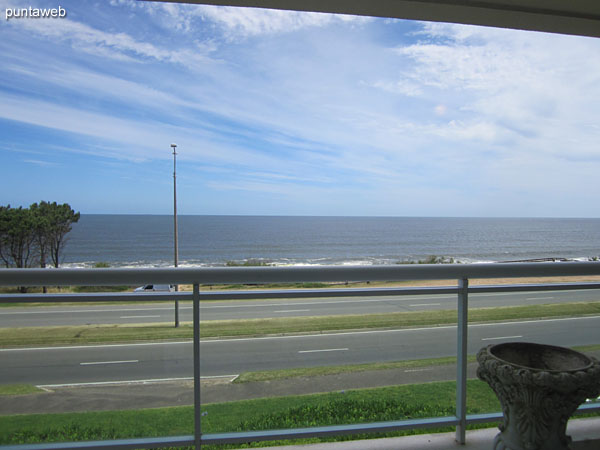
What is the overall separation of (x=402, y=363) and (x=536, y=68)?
5249cm

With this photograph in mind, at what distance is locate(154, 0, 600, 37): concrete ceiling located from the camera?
7.73 feet

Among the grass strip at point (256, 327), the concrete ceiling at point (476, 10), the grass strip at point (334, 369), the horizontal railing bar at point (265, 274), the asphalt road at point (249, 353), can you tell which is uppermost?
the concrete ceiling at point (476, 10)

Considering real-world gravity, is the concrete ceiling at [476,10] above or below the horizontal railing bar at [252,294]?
above

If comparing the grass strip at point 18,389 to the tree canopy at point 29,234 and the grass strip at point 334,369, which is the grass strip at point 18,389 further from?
the tree canopy at point 29,234

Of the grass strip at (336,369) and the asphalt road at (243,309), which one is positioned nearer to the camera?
the asphalt road at (243,309)

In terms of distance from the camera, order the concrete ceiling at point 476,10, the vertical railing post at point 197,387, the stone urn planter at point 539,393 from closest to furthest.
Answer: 1. the stone urn planter at point 539,393
2. the vertical railing post at point 197,387
3. the concrete ceiling at point 476,10

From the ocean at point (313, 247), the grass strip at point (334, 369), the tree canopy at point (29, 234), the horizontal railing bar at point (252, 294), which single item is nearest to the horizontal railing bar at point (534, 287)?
the horizontal railing bar at point (252, 294)

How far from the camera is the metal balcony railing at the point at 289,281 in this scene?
1776 mm

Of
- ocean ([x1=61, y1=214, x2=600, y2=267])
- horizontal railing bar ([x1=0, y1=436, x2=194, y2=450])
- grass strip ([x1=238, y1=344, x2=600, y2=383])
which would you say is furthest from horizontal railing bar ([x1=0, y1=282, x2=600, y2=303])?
ocean ([x1=61, y1=214, x2=600, y2=267])

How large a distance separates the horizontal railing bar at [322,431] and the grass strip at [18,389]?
81 centimetres

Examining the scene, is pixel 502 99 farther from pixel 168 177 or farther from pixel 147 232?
pixel 147 232

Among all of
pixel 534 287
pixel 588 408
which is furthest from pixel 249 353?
pixel 588 408

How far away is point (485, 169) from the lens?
260ft

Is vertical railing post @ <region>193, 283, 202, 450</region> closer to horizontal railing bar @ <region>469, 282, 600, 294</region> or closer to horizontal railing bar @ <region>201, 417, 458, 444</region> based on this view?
horizontal railing bar @ <region>201, 417, 458, 444</region>
